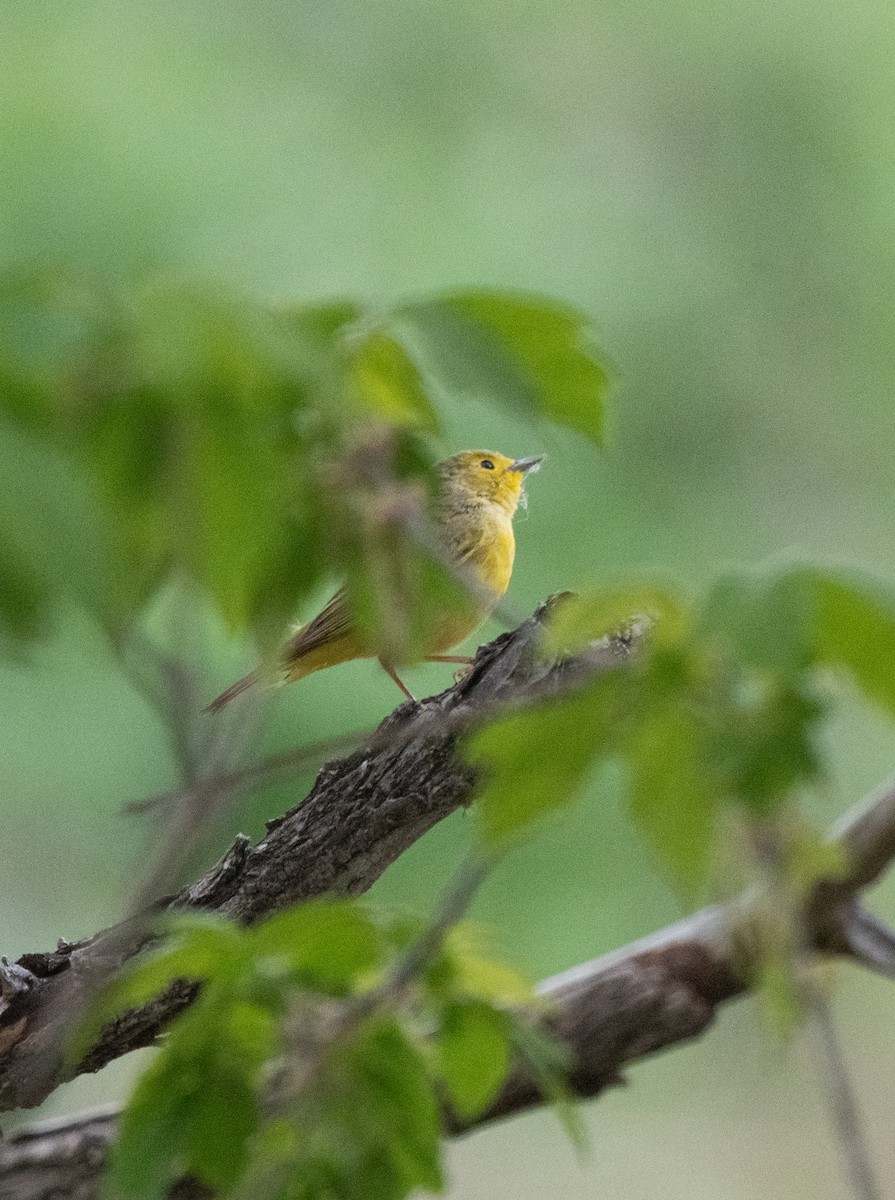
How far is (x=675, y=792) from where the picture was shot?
622mm

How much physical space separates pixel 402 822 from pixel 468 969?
2.68 feet

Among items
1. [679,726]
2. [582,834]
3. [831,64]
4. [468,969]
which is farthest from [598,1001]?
[831,64]

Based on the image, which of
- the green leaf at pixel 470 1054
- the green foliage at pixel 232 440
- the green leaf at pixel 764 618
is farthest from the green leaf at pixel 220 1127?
the green leaf at pixel 764 618

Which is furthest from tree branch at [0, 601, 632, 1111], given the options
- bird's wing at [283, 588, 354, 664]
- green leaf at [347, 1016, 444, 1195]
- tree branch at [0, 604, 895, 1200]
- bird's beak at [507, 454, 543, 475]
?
bird's beak at [507, 454, 543, 475]

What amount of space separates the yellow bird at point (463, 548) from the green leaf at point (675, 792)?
1.61 meters

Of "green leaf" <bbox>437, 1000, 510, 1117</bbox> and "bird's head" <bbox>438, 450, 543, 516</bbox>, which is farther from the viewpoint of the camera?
"bird's head" <bbox>438, 450, 543, 516</bbox>

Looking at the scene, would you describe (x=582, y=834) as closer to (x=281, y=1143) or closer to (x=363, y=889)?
(x=363, y=889)

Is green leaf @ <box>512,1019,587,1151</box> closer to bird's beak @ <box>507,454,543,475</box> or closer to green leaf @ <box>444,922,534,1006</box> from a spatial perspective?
green leaf @ <box>444,922,534,1006</box>

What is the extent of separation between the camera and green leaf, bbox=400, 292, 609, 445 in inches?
26.1

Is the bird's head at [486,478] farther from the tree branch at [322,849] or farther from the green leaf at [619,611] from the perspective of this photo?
the green leaf at [619,611]

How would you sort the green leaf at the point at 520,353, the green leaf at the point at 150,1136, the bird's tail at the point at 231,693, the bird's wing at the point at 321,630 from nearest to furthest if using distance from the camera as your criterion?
the green leaf at the point at 520,353 < the green leaf at the point at 150,1136 < the bird's wing at the point at 321,630 < the bird's tail at the point at 231,693

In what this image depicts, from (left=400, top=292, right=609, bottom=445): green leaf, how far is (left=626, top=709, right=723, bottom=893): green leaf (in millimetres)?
149

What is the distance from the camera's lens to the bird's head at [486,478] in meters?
2.89

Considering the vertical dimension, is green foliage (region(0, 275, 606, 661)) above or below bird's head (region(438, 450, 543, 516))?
below
